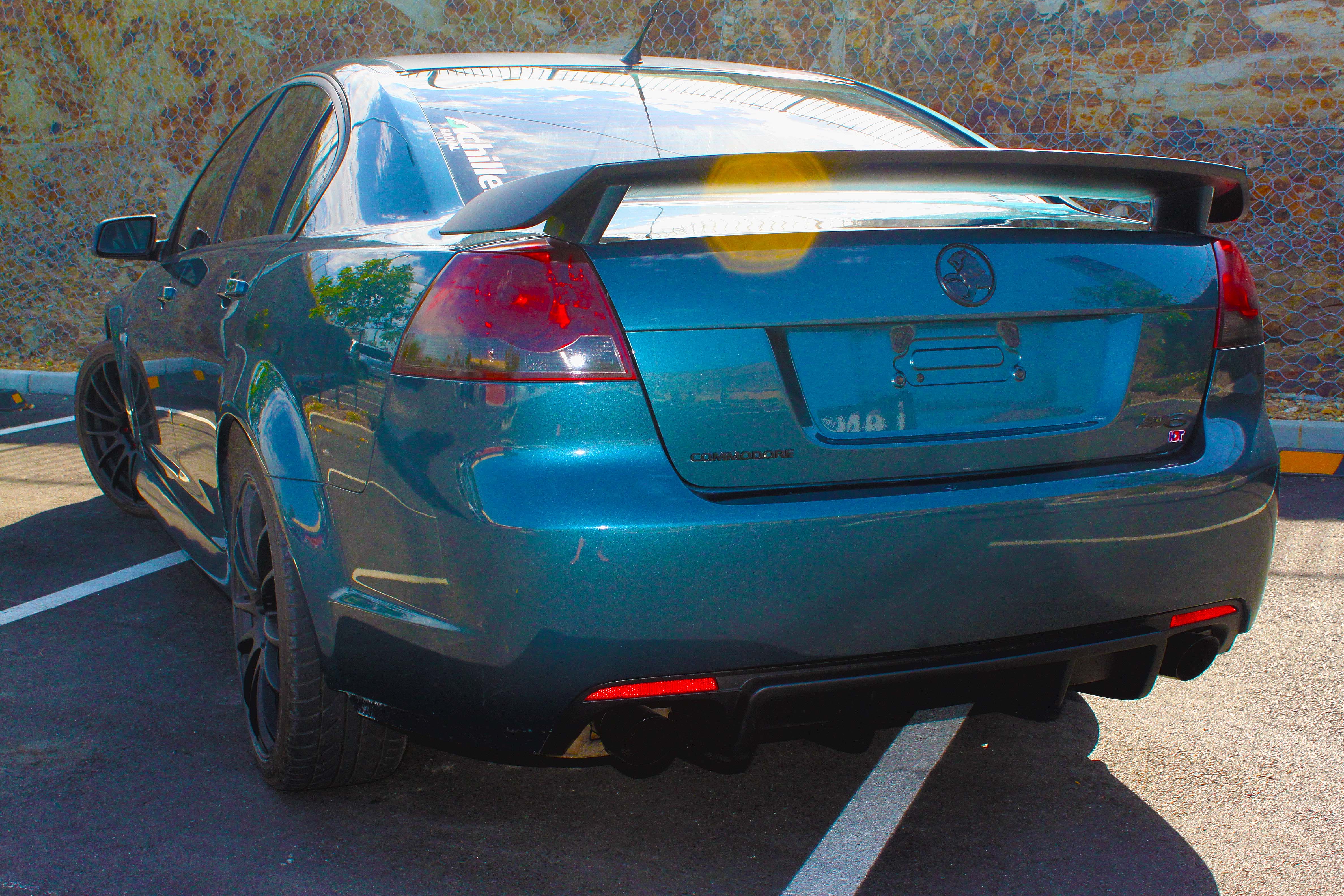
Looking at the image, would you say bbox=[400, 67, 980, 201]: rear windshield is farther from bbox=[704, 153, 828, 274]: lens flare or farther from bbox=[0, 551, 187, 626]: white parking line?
bbox=[0, 551, 187, 626]: white parking line

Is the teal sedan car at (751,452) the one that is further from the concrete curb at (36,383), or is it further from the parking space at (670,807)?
the concrete curb at (36,383)

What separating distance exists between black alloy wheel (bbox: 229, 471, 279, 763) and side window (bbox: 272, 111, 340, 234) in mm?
675

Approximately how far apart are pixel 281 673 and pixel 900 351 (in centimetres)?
136

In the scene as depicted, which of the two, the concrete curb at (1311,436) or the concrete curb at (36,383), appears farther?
the concrete curb at (36,383)

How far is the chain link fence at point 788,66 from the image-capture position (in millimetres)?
7824

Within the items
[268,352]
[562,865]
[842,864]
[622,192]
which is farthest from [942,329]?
[268,352]

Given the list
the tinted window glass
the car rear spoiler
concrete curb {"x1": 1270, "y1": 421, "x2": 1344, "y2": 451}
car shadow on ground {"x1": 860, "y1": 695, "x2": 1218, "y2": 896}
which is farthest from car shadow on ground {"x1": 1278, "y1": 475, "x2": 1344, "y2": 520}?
the tinted window glass

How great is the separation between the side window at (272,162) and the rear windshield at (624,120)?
0.47 meters

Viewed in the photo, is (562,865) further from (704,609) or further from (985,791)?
(985,791)

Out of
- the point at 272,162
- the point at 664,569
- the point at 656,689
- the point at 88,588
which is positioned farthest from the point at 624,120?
the point at 88,588

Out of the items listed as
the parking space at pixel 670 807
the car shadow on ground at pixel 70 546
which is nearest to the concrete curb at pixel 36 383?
the car shadow on ground at pixel 70 546

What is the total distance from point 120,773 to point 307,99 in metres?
1.77

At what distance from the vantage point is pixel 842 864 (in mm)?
2148

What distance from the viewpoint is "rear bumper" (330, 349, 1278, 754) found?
5.61 feet
